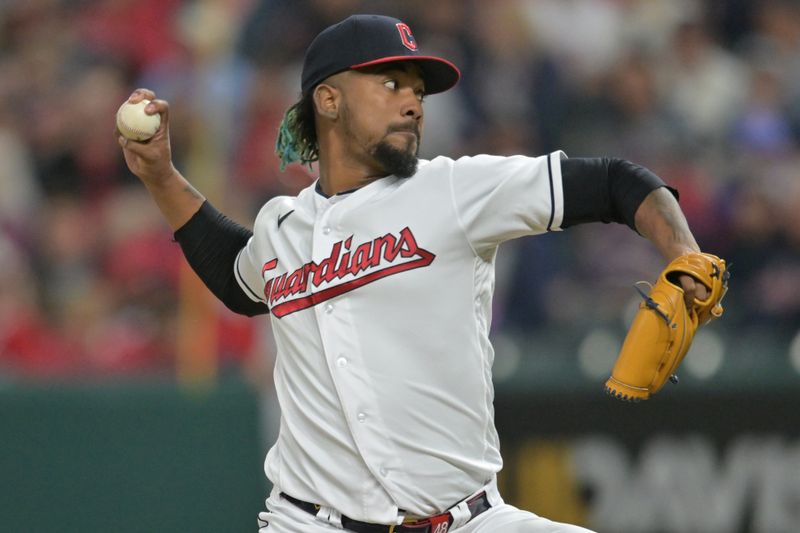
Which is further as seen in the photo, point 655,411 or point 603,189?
point 655,411

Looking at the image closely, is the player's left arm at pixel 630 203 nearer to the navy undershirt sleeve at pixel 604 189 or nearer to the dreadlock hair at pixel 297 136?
the navy undershirt sleeve at pixel 604 189

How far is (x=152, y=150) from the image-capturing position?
3812 millimetres

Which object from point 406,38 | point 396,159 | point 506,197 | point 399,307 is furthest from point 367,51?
point 399,307

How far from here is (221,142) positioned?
6844 mm

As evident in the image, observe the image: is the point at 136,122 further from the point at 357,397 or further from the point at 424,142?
the point at 424,142

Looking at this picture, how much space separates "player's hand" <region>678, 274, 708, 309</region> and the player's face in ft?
2.72

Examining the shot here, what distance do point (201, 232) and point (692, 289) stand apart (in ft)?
5.34

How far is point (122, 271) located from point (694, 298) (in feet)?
15.1

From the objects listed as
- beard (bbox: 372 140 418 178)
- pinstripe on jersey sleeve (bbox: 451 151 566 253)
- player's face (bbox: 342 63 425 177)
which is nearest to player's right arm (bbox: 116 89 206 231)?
player's face (bbox: 342 63 425 177)

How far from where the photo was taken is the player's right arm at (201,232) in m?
3.91

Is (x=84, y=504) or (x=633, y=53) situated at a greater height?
(x=633, y=53)

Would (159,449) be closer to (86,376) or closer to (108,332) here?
(86,376)

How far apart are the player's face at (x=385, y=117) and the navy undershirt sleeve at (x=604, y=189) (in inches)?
18.4

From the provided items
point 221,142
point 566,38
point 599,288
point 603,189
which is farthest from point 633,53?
point 603,189
